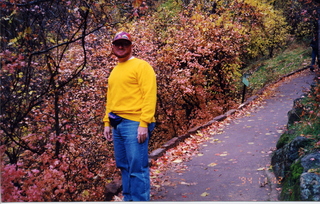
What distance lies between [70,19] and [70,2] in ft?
3.08

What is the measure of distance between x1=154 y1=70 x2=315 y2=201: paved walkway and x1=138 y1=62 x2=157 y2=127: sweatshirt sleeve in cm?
159

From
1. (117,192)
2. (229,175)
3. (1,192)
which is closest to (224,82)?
(229,175)

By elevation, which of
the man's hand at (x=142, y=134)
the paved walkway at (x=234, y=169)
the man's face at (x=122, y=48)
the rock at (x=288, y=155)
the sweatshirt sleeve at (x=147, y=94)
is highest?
the man's face at (x=122, y=48)

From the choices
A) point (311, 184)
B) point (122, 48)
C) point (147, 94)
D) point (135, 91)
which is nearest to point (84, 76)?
point (122, 48)

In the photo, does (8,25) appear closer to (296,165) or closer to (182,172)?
(182,172)

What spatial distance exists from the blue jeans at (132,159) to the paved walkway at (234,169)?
3.27ft

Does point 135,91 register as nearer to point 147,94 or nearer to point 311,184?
point 147,94

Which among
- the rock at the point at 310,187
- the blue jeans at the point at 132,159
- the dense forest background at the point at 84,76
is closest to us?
the rock at the point at 310,187

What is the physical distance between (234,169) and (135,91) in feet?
8.41

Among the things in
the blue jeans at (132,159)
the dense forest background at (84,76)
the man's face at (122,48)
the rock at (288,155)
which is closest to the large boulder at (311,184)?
the rock at (288,155)

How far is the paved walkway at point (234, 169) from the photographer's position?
12.6 ft

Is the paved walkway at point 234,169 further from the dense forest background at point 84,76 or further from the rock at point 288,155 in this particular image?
the dense forest background at point 84,76

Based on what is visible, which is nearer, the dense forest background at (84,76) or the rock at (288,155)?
the rock at (288,155)

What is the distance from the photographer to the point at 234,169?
184 inches
